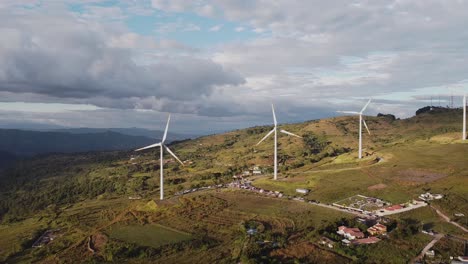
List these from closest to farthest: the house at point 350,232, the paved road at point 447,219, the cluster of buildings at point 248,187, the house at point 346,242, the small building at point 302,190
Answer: the house at point 346,242 → the house at point 350,232 → the paved road at point 447,219 → the small building at point 302,190 → the cluster of buildings at point 248,187

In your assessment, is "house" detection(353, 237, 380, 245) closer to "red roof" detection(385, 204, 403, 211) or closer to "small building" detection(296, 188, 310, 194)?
"red roof" detection(385, 204, 403, 211)

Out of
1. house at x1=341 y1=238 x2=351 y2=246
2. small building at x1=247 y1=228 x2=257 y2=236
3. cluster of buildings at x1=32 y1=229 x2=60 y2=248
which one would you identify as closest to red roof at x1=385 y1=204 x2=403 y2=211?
house at x1=341 y1=238 x2=351 y2=246

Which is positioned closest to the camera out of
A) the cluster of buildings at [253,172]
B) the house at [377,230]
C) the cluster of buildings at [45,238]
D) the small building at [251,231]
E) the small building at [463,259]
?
the small building at [463,259]

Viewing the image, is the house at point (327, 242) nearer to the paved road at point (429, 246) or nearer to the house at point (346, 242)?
the house at point (346, 242)

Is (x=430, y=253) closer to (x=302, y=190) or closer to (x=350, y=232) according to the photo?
(x=350, y=232)

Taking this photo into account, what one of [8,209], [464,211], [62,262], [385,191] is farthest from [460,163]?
[8,209]

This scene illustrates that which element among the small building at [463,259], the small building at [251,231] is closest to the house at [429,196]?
the small building at [463,259]

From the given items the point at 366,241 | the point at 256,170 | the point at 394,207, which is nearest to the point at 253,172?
the point at 256,170
